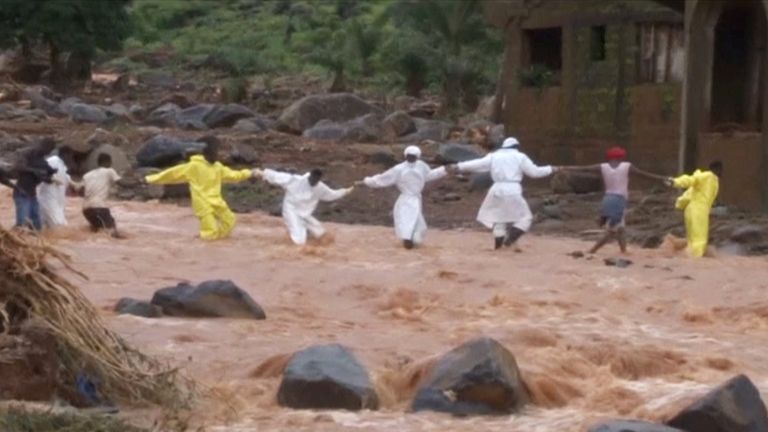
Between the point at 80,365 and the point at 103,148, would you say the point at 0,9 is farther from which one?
the point at 80,365

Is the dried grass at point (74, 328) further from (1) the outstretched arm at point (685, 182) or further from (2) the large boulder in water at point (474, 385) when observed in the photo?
(1) the outstretched arm at point (685, 182)

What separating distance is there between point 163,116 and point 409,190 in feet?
69.2

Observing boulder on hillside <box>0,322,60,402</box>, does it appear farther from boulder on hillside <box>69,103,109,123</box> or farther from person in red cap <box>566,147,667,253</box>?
boulder on hillside <box>69,103,109,123</box>

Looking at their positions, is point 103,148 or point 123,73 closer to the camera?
point 103,148

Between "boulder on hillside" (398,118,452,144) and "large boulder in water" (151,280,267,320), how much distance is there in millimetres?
22066

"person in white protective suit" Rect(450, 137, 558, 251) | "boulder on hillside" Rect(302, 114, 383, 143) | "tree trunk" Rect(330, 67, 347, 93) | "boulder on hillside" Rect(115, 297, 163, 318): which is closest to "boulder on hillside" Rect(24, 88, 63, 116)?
"boulder on hillside" Rect(302, 114, 383, 143)

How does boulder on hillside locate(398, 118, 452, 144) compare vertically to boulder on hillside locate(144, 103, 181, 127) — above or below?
below

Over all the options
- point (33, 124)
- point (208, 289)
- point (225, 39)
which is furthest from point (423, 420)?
point (225, 39)

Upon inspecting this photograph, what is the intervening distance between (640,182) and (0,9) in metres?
24.9

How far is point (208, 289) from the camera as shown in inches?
501

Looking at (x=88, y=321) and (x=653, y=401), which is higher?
(x=88, y=321)

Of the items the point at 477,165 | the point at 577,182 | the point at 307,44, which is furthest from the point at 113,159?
the point at 307,44

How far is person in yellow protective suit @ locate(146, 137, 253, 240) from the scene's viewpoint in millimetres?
18688

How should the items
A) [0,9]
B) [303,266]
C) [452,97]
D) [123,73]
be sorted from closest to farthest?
1. [303,266]
2. [452,97]
3. [0,9]
4. [123,73]
